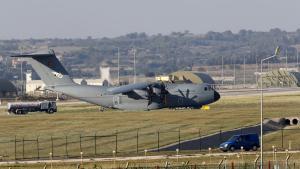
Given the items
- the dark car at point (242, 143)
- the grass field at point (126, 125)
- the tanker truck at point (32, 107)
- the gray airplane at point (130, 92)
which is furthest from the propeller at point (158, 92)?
the dark car at point (242, 143)

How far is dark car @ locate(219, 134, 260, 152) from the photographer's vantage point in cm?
8269

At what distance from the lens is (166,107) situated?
404ft

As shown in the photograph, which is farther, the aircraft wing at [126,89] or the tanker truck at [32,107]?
the tanker truck at [32,107]

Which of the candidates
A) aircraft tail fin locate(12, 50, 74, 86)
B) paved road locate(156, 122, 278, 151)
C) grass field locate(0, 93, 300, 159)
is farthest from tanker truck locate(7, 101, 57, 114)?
paved road locate(156, 122, 278, 151)

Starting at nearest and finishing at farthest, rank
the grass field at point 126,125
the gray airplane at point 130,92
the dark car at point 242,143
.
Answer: the dark car at point 242,143, the grass field at point 126,125, the gray airplane at point 130,92

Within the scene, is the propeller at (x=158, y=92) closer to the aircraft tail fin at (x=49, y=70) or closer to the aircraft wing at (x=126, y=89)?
the aircraft wing at (x=126, y=89)

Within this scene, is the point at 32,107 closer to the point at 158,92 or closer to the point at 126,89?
the point at 126,89

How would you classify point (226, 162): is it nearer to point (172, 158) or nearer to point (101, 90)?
point (172, 158)

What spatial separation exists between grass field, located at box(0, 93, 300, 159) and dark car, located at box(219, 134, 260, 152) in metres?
1.69

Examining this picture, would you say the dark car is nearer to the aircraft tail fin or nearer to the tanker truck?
the aircraft tail fin

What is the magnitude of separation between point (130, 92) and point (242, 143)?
41.3 meters

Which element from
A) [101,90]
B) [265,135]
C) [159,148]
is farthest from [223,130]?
[101,90]

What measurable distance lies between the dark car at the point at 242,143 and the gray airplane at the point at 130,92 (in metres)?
37.0

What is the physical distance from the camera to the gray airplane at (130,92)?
121 m
